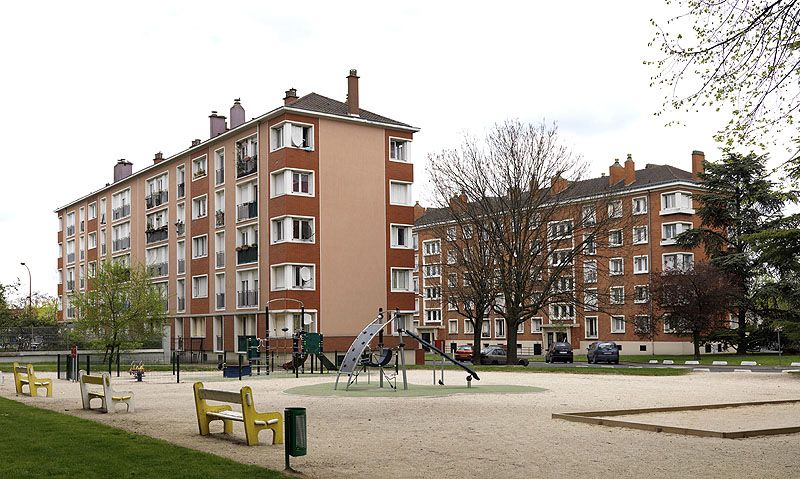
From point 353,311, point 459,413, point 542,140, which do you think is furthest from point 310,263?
point 459,413

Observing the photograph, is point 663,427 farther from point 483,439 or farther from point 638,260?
→ point 638,260

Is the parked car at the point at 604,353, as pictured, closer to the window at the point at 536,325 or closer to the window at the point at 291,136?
the window at the point at 291,136

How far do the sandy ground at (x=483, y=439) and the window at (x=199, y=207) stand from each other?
3897 cm

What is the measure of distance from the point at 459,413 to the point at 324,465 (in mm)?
7914

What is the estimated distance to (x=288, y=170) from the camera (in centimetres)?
5478

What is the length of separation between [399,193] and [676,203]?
2744 cm

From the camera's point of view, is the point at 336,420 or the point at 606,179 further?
the point at 606,179

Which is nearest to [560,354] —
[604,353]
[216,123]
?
[604,353]

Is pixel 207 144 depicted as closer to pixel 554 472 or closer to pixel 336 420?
pixel 336 420

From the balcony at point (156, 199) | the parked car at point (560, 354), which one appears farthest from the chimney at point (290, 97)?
the parked car at point (560, 354)

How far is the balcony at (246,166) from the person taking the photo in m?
58.0

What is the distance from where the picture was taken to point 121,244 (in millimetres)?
79062

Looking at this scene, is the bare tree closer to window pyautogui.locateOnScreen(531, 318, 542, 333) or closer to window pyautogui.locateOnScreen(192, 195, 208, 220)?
window pyautogui.locateOnScreen(192, 195, 208, 220)

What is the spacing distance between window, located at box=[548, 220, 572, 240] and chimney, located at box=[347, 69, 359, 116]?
14.8 meters
